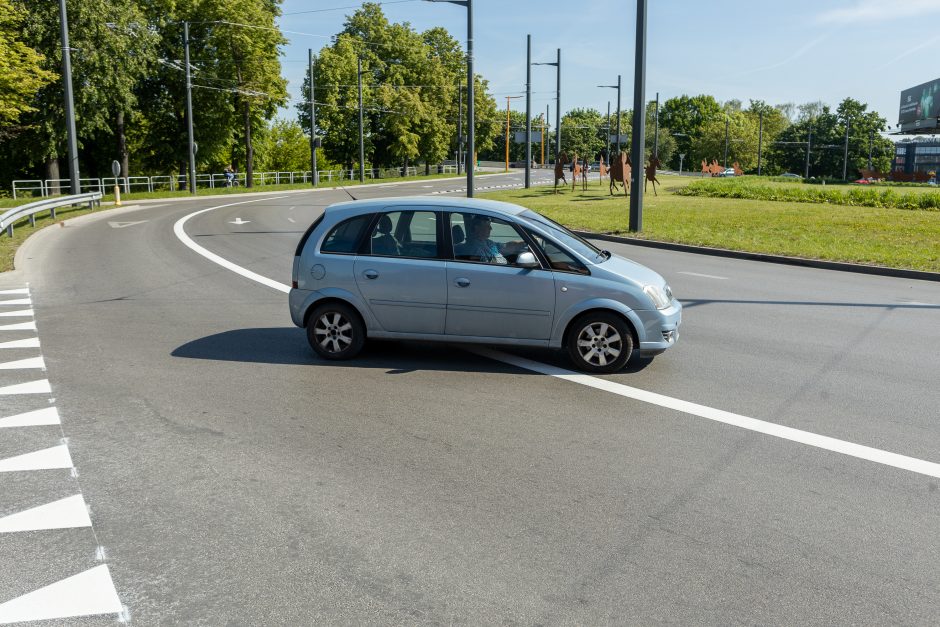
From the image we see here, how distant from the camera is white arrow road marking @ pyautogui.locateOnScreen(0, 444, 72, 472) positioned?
5.54 m

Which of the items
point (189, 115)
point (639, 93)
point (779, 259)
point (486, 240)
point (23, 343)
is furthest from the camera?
point (189, 115)

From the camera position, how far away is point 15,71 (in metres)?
35.8

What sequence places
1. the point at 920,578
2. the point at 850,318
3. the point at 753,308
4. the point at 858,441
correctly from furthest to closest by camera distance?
the point at 753,308 → the point at 850,318 → the point at 858,441 → the point at 920,578

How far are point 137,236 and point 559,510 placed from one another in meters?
20.0

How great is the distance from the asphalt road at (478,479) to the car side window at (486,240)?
106cm

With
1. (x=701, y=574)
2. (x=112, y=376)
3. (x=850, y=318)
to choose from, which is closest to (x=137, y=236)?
(x=112, y=376)

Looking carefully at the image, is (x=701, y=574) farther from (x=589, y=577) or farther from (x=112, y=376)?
(x=112, y=376)

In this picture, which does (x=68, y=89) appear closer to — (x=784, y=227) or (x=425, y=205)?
(x=784, y=227)

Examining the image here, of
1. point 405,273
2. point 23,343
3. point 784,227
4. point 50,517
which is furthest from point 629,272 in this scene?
point 784,227

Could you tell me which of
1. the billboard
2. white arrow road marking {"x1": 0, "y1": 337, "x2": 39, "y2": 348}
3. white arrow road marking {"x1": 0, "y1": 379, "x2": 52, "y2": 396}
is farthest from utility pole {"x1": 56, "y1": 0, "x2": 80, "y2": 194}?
the billboard

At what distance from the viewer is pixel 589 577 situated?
13.3 feet

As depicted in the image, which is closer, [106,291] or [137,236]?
[106,291]

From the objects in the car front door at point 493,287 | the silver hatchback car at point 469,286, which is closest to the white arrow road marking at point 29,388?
the silver hatchback car at point 469,286

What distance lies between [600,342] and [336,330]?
8.37 feet
